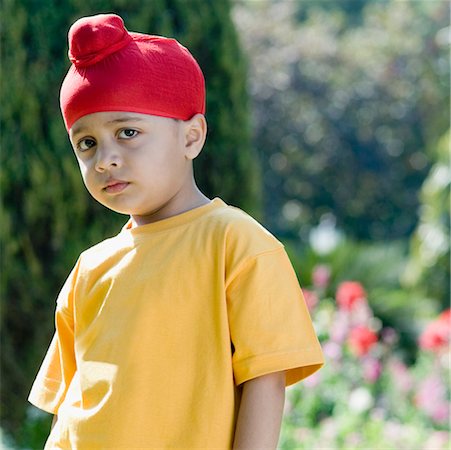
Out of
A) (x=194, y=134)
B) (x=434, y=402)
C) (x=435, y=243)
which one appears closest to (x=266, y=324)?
(x=194, y=134)

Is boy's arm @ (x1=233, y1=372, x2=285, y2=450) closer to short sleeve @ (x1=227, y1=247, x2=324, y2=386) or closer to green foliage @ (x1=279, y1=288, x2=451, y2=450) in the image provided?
short sleeve @ (x1=227, y1=247, x2=324, y2=386)

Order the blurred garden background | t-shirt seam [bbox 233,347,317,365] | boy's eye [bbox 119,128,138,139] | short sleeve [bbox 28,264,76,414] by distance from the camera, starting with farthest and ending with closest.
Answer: the blurred garden background < short sleeve [bbox 28,264,76,414] < boy's eye [bbox 119,128,138,139] < t-shirt seam [bbox 233,347,317,365]

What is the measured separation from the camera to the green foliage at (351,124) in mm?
14062

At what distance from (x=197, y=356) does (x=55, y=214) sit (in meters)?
3.32

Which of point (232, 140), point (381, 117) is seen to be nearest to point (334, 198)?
point (381, 117)

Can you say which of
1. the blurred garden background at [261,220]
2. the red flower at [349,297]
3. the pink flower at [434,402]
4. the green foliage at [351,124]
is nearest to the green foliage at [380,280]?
the blurred garden background at [261,220]

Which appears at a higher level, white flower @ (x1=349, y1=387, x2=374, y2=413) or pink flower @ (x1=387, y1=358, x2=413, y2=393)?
white flower @ (x1=349, y1=387, x2=374, y2=413)

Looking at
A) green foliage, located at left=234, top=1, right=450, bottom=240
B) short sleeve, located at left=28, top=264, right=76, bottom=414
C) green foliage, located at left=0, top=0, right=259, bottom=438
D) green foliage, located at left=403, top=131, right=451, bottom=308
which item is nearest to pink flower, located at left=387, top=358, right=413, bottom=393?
green foliage, located at left=0, top=0, right=259, bottom=438

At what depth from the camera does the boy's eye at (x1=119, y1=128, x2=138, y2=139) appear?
2016 mm

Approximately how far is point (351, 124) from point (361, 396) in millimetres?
10569

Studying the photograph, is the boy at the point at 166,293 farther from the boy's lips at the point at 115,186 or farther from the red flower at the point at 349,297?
the red flower at the point at 349,297

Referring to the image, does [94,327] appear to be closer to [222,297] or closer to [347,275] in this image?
[222,297]

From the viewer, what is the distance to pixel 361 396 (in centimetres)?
457

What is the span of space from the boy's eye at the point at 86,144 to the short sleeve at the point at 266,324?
436 millimetres
